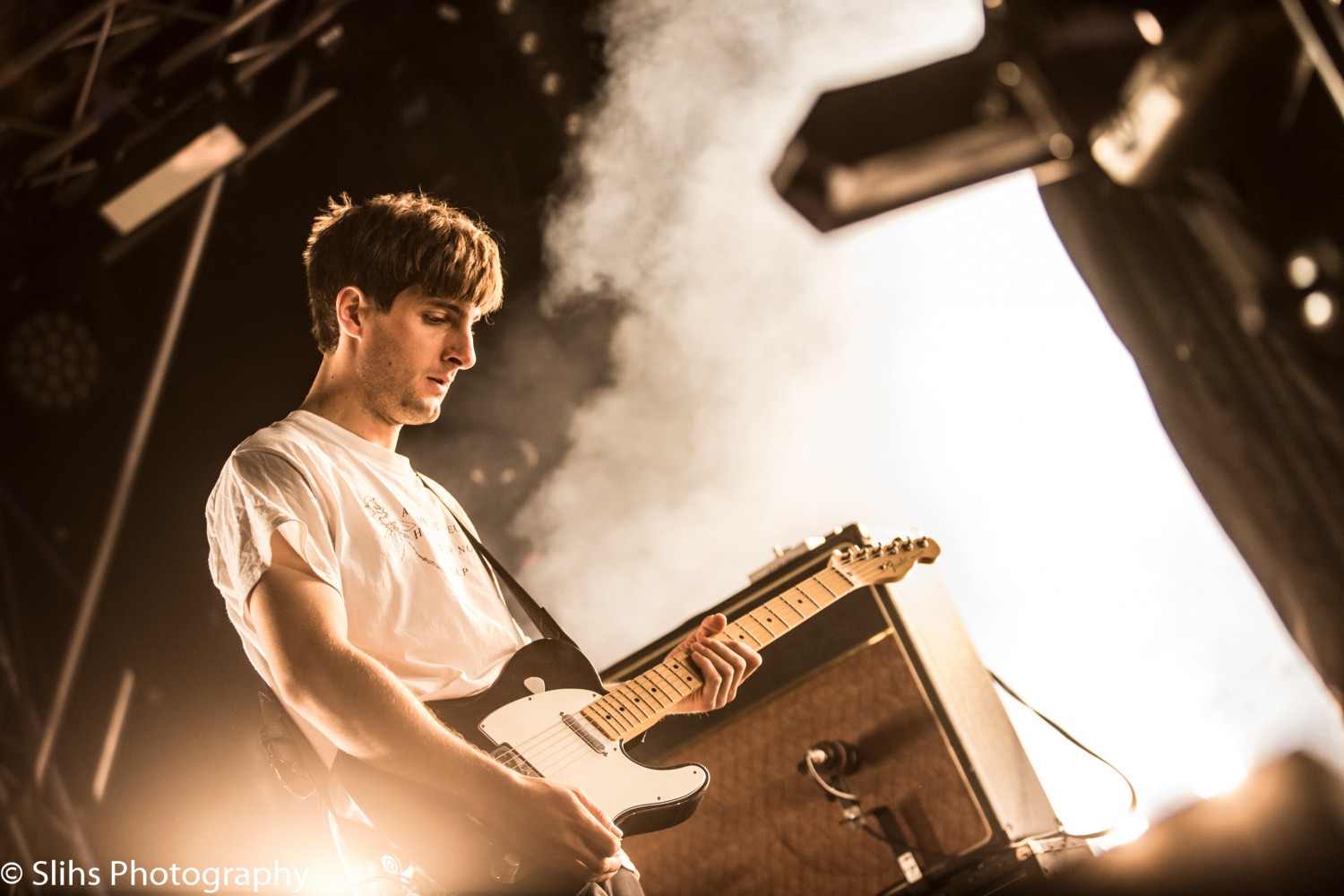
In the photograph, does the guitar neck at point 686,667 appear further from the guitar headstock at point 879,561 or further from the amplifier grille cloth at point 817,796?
the amplifier grille cloth at point 817,796

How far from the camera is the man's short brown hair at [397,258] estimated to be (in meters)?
2.27

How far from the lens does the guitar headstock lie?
2.37m

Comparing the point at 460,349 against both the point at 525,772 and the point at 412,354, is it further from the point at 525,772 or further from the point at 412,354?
the point at 525,772

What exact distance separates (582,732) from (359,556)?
1.69 feet

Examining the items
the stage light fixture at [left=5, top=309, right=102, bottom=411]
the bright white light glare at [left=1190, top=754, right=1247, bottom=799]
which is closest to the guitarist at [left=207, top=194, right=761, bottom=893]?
the bright white light glare at [left=1190, top=754, right=1247, bottom=799]

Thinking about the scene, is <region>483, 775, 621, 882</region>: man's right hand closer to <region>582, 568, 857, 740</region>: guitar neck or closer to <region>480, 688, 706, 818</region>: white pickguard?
<region>480, 688, 706, 818</region>: white pickguard

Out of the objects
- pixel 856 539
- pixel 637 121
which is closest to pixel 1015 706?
pixel 856 539

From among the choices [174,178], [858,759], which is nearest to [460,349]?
[858,759]

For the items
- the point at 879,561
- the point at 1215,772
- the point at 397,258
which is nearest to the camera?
the point at 397,258

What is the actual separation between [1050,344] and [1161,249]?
7.61ft

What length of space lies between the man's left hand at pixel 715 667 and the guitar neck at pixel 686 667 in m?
0.02

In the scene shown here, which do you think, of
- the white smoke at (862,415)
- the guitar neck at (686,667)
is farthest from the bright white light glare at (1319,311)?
the white smoke at (862,415)

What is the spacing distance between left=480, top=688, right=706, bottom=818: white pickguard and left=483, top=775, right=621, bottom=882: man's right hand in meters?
0.22

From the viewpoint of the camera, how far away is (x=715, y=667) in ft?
7.07
